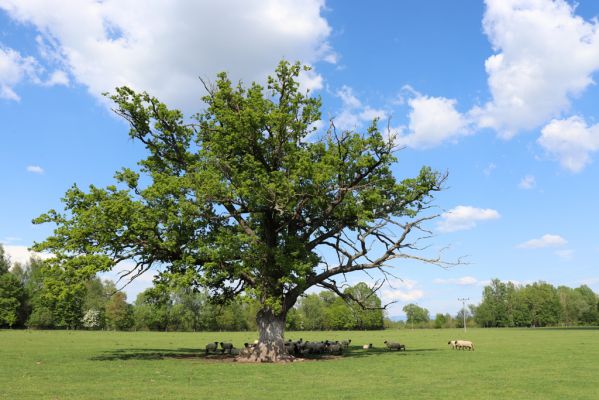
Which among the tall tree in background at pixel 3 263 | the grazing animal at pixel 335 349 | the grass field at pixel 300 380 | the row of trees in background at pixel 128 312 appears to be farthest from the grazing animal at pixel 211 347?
the tall tree in background at pixel 3 263

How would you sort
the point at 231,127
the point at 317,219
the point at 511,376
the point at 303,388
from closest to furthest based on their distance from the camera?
the point at 303,388 < the point at 511,376 < the point at 231,127 < the point at 317,219

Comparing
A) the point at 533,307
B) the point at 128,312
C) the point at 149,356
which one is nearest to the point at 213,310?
the point at 149,356

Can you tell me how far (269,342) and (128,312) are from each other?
3799 inches

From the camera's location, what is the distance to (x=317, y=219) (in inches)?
1351

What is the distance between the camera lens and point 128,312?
117 m

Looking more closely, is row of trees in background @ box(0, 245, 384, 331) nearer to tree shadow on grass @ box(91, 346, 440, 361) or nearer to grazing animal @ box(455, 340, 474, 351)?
grazing animal @ box(455, 340, 474, 351)

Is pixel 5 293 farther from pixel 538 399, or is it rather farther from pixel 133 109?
pixel 538 399

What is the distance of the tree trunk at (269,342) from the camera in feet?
104

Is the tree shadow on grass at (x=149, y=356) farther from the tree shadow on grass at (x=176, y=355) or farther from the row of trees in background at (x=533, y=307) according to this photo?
the row of trees in background at (x=533, y=307)

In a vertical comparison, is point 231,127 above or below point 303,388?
above

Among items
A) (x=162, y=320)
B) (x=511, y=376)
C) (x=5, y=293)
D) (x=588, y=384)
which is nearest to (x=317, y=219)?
(x=511, y=376)

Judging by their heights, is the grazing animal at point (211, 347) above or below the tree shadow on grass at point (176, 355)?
above

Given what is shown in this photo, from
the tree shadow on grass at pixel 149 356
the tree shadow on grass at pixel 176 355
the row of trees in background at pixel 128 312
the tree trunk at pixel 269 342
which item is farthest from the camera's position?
the row of trees in background at pixel 128 312

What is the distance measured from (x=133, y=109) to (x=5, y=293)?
256ft
